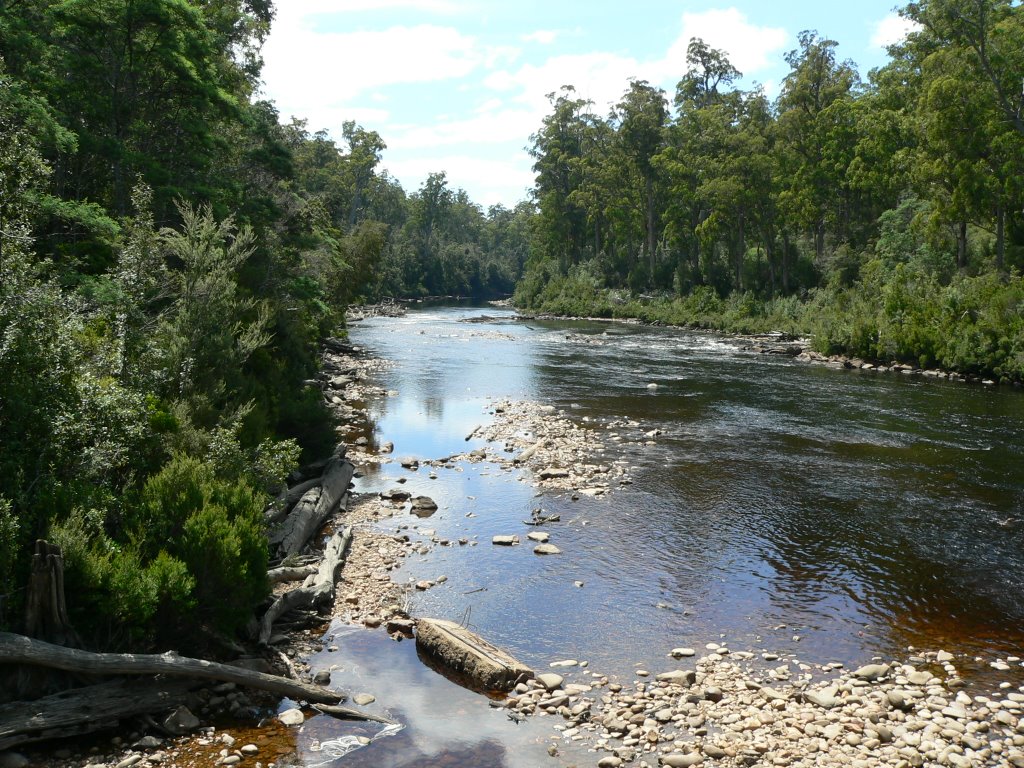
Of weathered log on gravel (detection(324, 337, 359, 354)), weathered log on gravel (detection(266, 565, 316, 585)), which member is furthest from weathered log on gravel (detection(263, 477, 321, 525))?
weathered log on gravel (detection(324, 337, 359, 354))

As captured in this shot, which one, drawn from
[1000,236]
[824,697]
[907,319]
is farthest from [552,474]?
[1000,236]

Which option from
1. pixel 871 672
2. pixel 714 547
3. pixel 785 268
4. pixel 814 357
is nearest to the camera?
pixel 871 672

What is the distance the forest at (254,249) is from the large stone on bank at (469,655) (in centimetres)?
226

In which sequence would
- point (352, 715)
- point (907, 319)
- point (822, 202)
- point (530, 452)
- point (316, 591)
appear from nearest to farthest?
1. point (352, 715)
2. point (316, 591)
3. point (530, 452)
4. point (907, 319)
5. point (822, 202)

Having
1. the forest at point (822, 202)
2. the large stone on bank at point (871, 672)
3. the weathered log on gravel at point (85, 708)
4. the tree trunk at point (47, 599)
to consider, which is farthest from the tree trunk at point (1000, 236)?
the tree trunk at point (47, 599)

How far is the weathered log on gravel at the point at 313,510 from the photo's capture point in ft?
42.6

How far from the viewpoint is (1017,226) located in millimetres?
41344

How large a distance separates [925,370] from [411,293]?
267 ft

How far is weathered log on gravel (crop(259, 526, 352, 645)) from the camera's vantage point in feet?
33.0


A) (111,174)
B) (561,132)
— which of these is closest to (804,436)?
(111,174)

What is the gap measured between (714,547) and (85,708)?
10.1m

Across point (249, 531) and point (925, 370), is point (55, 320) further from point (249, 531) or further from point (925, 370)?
point (925, 370)

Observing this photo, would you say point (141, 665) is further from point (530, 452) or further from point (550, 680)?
point (530, 452)

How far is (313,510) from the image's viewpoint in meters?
14.4
